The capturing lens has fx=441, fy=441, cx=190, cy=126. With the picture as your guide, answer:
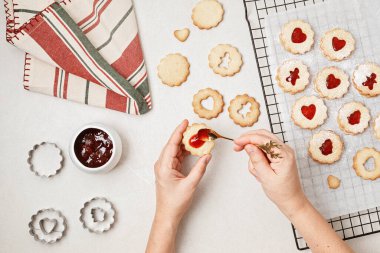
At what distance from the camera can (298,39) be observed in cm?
137

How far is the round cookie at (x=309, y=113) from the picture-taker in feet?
4.44

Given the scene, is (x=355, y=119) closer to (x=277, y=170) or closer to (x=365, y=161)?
(x=365, y=161)

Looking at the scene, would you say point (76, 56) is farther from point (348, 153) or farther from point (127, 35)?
point (348, 153)

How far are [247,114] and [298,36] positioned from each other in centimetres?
29

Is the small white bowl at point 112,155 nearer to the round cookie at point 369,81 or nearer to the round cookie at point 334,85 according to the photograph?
the round cookie at point 334,85

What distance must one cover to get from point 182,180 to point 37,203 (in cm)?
48

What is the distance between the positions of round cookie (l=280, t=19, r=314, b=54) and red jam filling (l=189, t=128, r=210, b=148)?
0.38 m


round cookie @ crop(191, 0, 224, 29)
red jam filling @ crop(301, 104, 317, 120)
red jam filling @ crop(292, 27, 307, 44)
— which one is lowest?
red jam filling @ crop(301, 104, 317, 120)

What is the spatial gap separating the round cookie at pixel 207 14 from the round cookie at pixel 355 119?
1.61 feet

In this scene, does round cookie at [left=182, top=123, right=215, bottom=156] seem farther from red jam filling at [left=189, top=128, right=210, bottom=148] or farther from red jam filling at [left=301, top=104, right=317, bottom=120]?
red jam filling at [left=301, top=104, right=317, bottom=120]

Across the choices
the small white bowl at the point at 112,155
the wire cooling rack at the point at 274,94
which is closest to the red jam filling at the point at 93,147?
the small white bowl at the point at 112,155

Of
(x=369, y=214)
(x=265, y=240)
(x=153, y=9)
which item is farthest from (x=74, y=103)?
(x=369, y=214)

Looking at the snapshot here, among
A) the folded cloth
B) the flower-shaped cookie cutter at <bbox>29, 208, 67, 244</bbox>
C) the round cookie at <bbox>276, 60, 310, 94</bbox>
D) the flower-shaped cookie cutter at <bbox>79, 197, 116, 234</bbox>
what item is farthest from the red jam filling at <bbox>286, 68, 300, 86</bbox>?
the flower-shaped cookie cutter at <bbox>29, 208, 67, 244</bbox>

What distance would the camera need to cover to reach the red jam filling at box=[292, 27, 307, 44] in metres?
1.36
